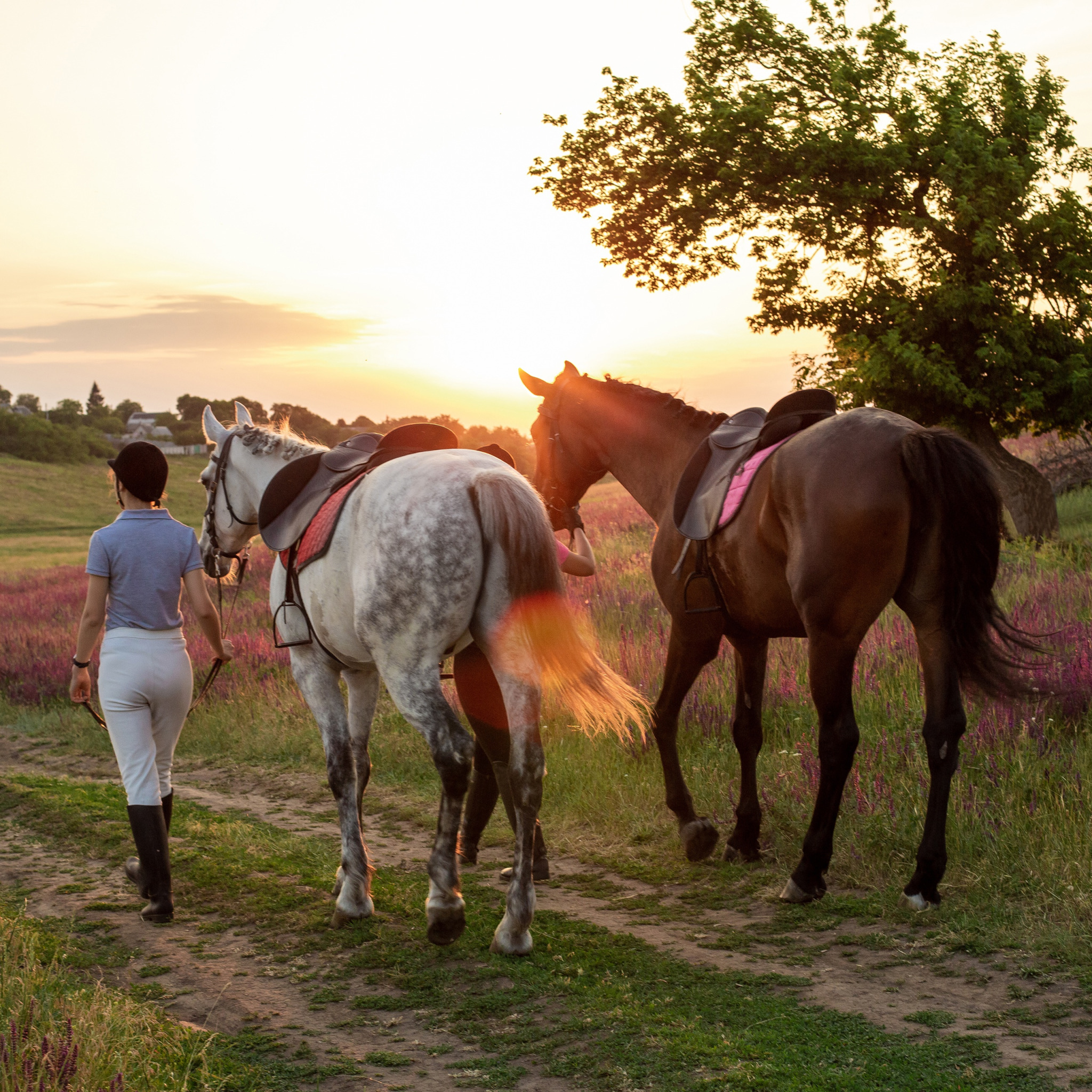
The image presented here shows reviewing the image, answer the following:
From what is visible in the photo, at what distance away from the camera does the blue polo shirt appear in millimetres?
4672

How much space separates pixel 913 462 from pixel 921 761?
1.94 m

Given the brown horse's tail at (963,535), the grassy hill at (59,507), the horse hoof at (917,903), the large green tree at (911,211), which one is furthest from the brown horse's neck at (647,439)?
the grassy hill at (59,507)

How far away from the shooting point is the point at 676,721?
5.35 meters

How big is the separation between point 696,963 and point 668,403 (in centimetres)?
317

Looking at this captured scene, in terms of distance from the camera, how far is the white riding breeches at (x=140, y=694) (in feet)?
15.1

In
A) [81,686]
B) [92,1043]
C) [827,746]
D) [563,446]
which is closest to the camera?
[92,1043]

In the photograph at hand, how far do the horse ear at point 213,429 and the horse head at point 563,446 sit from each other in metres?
1.84

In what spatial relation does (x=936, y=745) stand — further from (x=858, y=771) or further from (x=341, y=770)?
(x=341, y=770)

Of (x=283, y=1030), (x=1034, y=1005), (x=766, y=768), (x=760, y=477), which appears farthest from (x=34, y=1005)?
(x=766, y=768)

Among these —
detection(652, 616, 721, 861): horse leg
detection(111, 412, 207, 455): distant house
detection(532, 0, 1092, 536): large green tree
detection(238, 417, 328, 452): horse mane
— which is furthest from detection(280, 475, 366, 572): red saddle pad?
detection(111, 412, 207, 455): distant house

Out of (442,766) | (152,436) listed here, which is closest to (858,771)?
(442,766)

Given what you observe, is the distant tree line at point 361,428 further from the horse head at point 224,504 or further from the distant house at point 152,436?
the distant house at point 152,436

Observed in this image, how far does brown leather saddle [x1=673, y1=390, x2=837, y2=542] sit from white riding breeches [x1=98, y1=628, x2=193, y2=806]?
8.58 ft

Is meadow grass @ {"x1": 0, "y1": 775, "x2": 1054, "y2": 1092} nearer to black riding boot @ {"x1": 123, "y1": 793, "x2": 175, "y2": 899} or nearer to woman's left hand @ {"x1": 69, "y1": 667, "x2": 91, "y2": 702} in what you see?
black riding boot @ {"x1": 123, "y1": 793, "x2": 175, "y2": 899}
